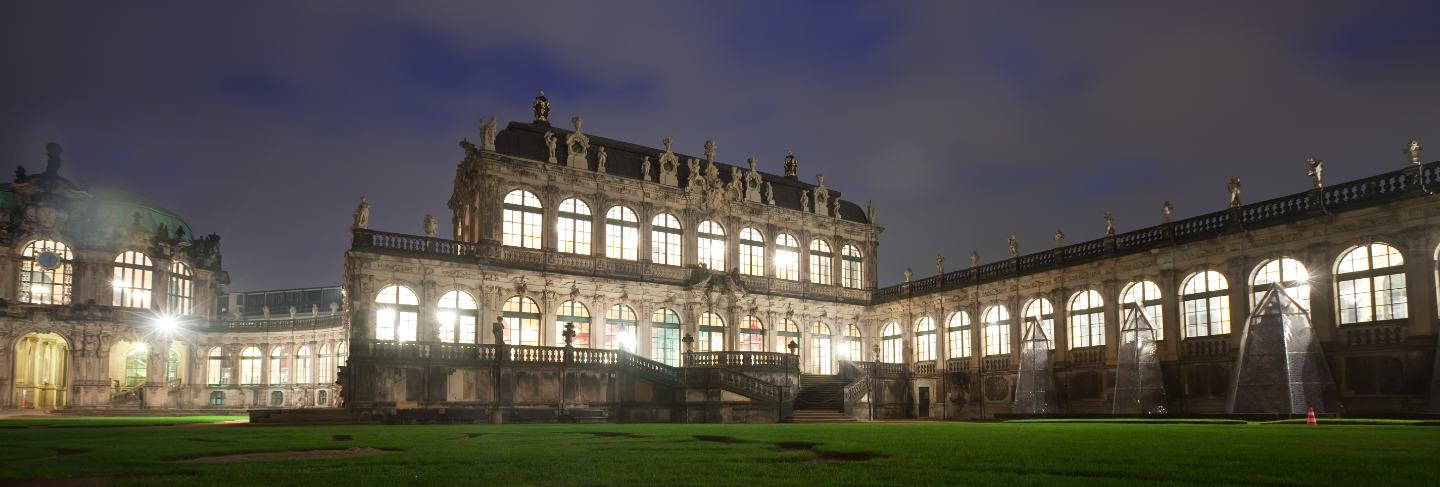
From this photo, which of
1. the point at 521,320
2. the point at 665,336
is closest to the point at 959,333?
the point at 665,336

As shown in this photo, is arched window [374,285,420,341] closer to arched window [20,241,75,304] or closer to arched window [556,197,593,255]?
arched window [556,197,593,255]

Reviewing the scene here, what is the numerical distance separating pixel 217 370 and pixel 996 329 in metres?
44.0

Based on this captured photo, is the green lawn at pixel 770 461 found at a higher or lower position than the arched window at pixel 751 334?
lower

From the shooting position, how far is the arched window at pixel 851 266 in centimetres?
5309

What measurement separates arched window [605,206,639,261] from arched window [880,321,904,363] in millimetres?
14259

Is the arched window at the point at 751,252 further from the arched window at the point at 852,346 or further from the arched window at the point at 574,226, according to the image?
the arched window at the point at 574,226

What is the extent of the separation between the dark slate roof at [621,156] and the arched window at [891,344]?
628 centimetres

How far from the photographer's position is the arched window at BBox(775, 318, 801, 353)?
1950 inches

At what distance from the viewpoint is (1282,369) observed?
27031 mm

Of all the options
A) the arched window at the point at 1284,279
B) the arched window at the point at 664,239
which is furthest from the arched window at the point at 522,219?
the arched window at the point at 1284,279

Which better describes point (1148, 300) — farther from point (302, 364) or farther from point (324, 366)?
point (302, 364)

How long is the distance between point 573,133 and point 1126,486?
38.2 meters

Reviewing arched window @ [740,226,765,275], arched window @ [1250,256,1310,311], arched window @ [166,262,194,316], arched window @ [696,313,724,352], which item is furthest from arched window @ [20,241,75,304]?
arched window @ [1250,256,1310,311]

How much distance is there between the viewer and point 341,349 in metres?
57.6
